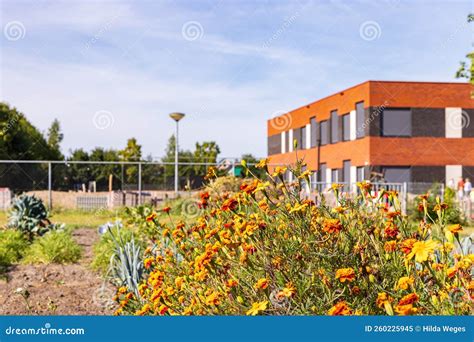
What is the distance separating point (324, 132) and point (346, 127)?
2353 mm

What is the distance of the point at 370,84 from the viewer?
95.8ft

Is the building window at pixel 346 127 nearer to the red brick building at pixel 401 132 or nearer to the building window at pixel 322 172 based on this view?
the red brick building at pixel 401 132

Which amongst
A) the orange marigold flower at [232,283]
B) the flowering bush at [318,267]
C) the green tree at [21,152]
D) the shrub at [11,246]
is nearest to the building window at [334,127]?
the green tree at [21,152]

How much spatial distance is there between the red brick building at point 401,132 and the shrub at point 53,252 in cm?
2292

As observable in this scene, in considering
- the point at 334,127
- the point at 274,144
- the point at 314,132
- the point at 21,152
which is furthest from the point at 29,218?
the point at 274,144

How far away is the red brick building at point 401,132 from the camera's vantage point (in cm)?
2994

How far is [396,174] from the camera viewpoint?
102ft

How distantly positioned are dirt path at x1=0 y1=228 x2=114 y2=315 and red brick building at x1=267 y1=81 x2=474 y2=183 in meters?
23.7

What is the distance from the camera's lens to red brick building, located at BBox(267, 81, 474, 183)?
98.2 feet

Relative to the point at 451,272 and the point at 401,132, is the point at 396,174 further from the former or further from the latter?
the point at 451,272

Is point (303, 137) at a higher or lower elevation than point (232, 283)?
higher

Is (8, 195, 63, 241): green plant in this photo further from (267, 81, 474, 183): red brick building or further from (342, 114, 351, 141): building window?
(342, 114, 351, 141): building window

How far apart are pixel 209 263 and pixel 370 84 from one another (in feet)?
90.6

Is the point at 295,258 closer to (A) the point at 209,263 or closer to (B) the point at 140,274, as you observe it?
(A) the point at 209,263
